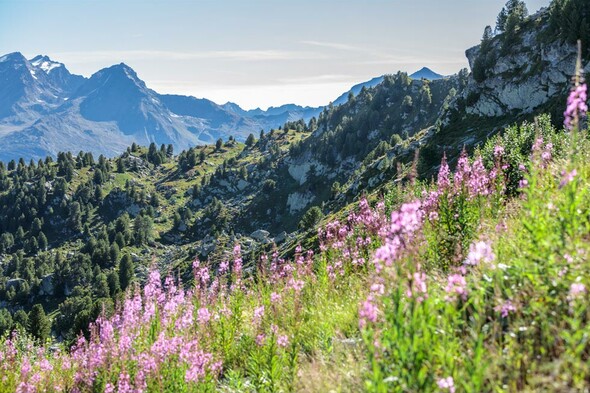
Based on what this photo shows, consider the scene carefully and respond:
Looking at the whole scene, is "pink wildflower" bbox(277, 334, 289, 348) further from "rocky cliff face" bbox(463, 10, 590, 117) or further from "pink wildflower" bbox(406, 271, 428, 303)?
"rocky cliff face" bbox(463, 10, 590, 117)

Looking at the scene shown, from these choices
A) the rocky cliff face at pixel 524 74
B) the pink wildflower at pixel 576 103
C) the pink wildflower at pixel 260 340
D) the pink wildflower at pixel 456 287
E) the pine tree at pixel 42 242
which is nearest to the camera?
the pink wildflower at pixel 576 103

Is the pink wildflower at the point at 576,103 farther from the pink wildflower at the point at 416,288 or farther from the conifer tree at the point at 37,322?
the conifer tree at the point at 37,322

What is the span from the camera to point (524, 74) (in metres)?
76.1

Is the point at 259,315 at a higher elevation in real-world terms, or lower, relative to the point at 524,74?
lower

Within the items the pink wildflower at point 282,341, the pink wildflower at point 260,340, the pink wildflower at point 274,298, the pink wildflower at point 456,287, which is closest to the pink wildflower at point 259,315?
the pink wildflower at point 274,298

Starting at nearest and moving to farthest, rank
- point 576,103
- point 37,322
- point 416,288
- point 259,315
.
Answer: point 416,288 → point 576,103 → point 259,315 → point 37,322

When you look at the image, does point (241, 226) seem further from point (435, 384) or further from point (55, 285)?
point (435, 384)

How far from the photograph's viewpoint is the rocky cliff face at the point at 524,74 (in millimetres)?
68875

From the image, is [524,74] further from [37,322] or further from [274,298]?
[37,322]

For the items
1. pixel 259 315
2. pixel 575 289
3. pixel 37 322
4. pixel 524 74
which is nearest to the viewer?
pixel 575 289

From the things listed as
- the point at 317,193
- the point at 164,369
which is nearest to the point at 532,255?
the point at 164,369

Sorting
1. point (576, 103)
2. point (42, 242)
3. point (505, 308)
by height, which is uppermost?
point (576, 103)

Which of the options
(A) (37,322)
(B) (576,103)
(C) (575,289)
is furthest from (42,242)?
(C) (575,289)

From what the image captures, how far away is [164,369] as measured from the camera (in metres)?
7.95
